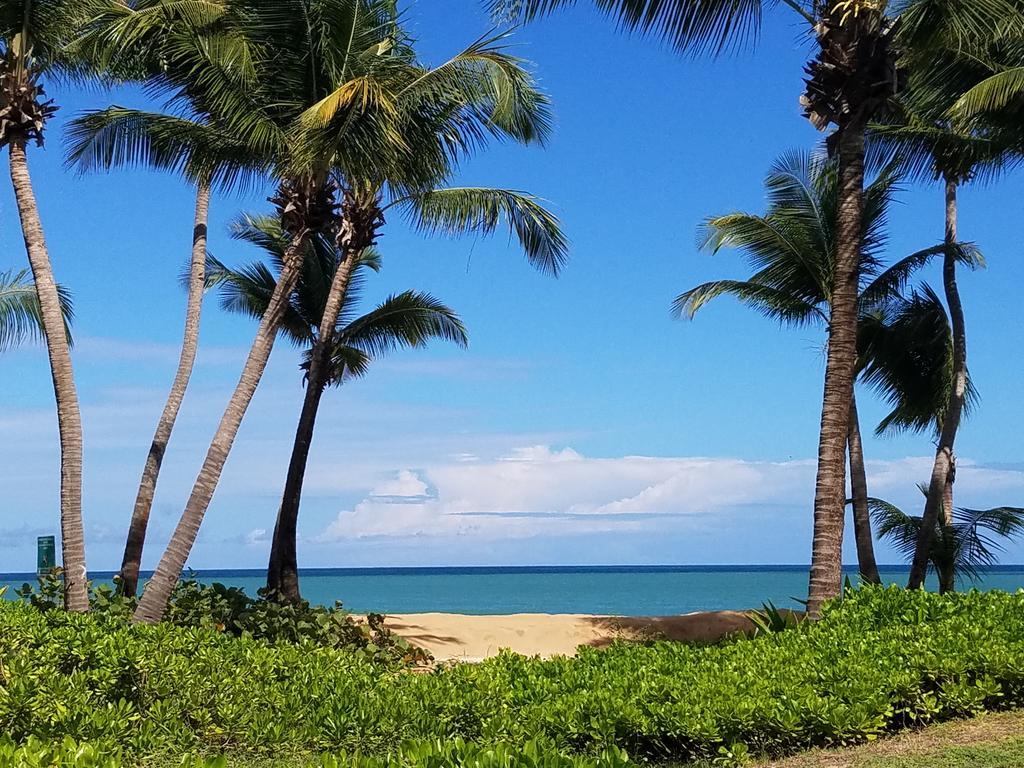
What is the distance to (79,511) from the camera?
13.5 meters

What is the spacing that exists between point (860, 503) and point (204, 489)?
1319 cm

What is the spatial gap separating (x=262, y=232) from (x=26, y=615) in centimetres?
1356

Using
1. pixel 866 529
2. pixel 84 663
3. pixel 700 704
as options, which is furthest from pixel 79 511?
pixel 866 529

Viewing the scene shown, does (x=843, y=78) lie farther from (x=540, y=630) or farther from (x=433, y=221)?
(x=540, y=630)

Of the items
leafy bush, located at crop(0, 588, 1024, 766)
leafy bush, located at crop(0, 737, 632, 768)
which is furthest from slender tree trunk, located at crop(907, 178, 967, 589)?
leafy bush, located at crop(0, 737, 632, 768)

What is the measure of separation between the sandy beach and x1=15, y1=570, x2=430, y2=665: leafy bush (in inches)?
142

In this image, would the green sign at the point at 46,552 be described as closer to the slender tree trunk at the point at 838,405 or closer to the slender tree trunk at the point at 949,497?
the slender tree trunk at the point at 838,405

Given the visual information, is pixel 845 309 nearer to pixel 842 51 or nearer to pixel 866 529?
pixel 842 51

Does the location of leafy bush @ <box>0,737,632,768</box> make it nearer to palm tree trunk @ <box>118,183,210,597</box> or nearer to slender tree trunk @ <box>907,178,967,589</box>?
palm tree trunk @ <box>118,183,210,597</box>

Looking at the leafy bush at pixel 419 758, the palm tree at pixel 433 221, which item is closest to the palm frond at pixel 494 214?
the palm tree at pixel 433 221

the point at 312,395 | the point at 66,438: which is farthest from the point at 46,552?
the point at 312,395

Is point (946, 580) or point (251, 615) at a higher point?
point (946, 580)

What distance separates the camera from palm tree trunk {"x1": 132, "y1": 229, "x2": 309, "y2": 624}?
12.7 meters

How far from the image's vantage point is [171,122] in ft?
49.3
